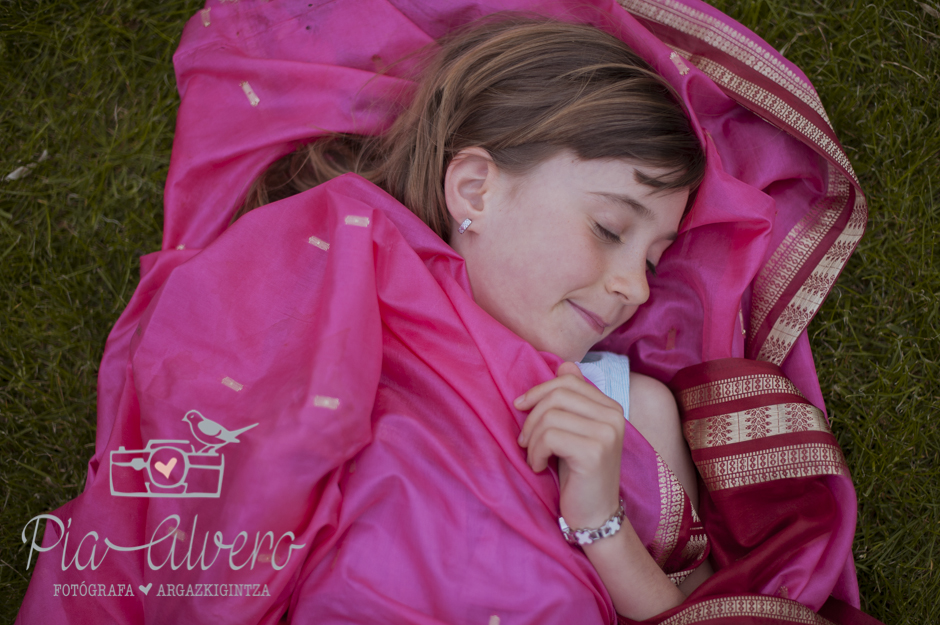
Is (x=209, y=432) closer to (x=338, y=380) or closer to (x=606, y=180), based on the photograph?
(x=338, y=380)

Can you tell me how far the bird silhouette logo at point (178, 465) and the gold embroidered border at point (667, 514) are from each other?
885 millimetres

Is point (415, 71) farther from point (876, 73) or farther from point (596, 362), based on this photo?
point (876, 73)

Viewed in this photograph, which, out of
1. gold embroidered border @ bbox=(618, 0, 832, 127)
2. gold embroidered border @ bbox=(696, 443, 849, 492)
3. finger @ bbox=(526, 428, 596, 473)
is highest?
gold embroidered border @ bbox=(618, 0, 832, 127)

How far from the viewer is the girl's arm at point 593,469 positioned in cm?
129

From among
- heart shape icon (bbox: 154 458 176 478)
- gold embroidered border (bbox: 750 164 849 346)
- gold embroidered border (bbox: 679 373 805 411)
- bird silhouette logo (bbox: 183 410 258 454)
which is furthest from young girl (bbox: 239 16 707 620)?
heart shape icon (bbox: 154 458 176 478)

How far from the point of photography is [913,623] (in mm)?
1753

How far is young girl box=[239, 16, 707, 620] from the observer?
4.43 ft

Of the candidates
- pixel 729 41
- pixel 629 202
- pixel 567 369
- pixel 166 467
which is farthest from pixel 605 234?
pixel 166 467

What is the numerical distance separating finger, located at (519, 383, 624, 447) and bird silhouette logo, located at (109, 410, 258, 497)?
55cm

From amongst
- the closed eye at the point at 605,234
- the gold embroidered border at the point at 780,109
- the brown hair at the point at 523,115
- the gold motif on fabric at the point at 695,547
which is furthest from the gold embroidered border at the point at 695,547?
the gold embroidered border at the point at 780,109

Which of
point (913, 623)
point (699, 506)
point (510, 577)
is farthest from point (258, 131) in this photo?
point (913, 623)

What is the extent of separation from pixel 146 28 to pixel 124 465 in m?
1.48

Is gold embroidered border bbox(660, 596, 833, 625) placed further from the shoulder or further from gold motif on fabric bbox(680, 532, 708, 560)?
the shoulder

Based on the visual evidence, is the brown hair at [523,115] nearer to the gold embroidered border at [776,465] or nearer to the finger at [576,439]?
the finger at [576,439]
